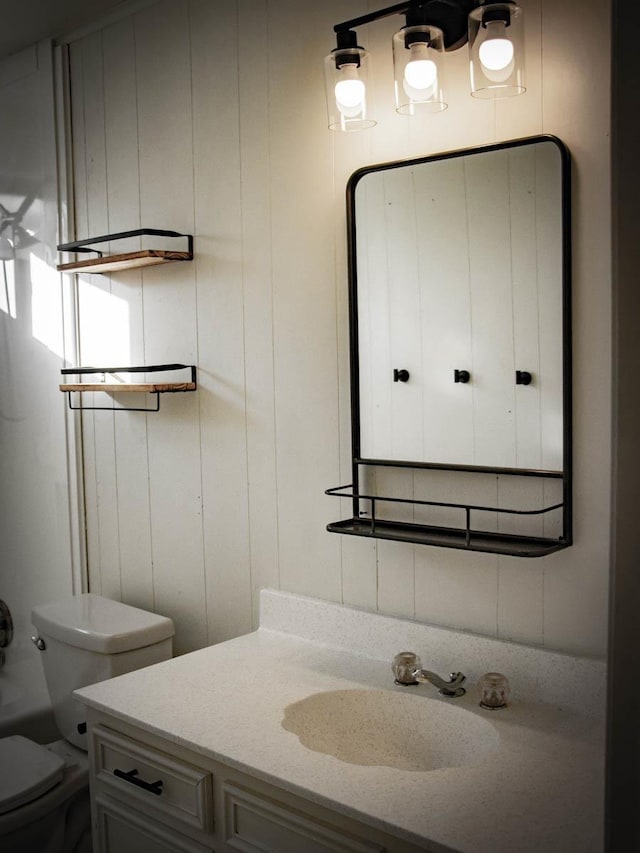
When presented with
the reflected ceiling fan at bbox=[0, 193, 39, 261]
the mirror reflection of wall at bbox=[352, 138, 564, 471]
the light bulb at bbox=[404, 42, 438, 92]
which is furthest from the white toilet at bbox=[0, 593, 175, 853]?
the light bulb at bbox=[404, 42, 438, 92]

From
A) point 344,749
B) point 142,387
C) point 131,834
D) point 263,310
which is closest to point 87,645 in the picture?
point 131,834

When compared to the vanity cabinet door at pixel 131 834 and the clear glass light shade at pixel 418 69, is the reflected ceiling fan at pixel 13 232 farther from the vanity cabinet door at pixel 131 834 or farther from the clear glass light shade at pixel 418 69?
the vanity cabinet door at pixel 131 834

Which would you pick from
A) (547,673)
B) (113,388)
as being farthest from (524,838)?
(113,388)

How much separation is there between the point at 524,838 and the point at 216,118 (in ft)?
6.18

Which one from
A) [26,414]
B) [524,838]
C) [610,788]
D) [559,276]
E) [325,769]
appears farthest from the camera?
[26,414]

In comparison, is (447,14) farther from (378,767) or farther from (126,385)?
(378,767)

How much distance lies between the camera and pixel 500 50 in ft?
5.28

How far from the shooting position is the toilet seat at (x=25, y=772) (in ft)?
6.73

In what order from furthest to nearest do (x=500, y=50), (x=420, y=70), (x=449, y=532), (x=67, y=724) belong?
(x=67, y=724) → (x=449, y=532) → (x=420, y=70) → (x=500, y=50)

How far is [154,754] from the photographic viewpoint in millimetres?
1706

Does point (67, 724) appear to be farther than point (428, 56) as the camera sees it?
Yes

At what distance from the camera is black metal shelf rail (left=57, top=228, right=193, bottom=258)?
2.33m

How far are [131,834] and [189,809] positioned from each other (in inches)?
9.4

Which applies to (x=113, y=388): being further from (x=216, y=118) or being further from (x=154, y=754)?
(x=154, y=754)
